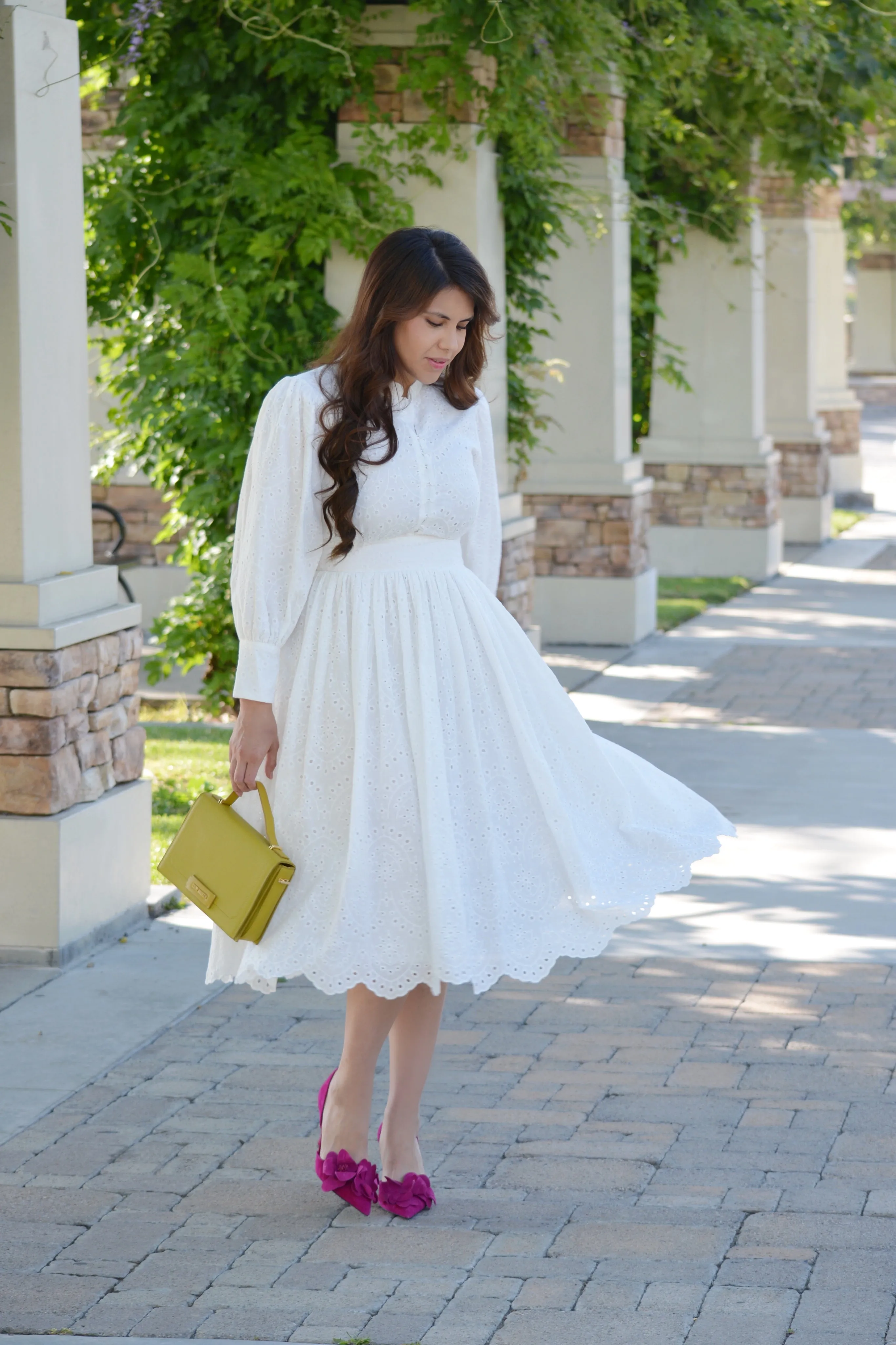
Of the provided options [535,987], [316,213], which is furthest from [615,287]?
[535,987]

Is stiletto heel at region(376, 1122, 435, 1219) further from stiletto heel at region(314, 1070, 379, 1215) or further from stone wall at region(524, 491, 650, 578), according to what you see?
stone wall at region(524, 491, 650, 578)

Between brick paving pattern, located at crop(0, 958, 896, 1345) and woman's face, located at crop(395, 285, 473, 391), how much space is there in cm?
157

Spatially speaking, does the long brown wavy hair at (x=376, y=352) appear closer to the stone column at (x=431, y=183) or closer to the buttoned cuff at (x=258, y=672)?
the buttoned cuff at (x=258, y=672)

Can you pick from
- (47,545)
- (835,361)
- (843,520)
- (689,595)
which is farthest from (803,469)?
(47,545)

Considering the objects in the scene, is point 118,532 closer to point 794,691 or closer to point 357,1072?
point 794,691

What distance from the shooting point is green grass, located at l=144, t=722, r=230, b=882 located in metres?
6.55

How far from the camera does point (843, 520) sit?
18.7 metres

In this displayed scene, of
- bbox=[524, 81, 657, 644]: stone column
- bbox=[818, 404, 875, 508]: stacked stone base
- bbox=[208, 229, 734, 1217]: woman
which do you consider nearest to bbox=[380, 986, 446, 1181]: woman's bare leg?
bbox=[208, 229, 734, 1217]: woman

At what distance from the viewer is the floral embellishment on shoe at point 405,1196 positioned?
11.1 ft

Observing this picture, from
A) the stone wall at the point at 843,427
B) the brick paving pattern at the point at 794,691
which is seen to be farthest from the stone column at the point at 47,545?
the stone wall at the point at 843,427

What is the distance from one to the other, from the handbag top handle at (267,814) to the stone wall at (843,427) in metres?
16.0

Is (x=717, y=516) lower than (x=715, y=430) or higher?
lower

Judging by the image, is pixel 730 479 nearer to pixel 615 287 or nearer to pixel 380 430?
pixel 615 287

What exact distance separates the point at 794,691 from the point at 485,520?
20.1 ft
